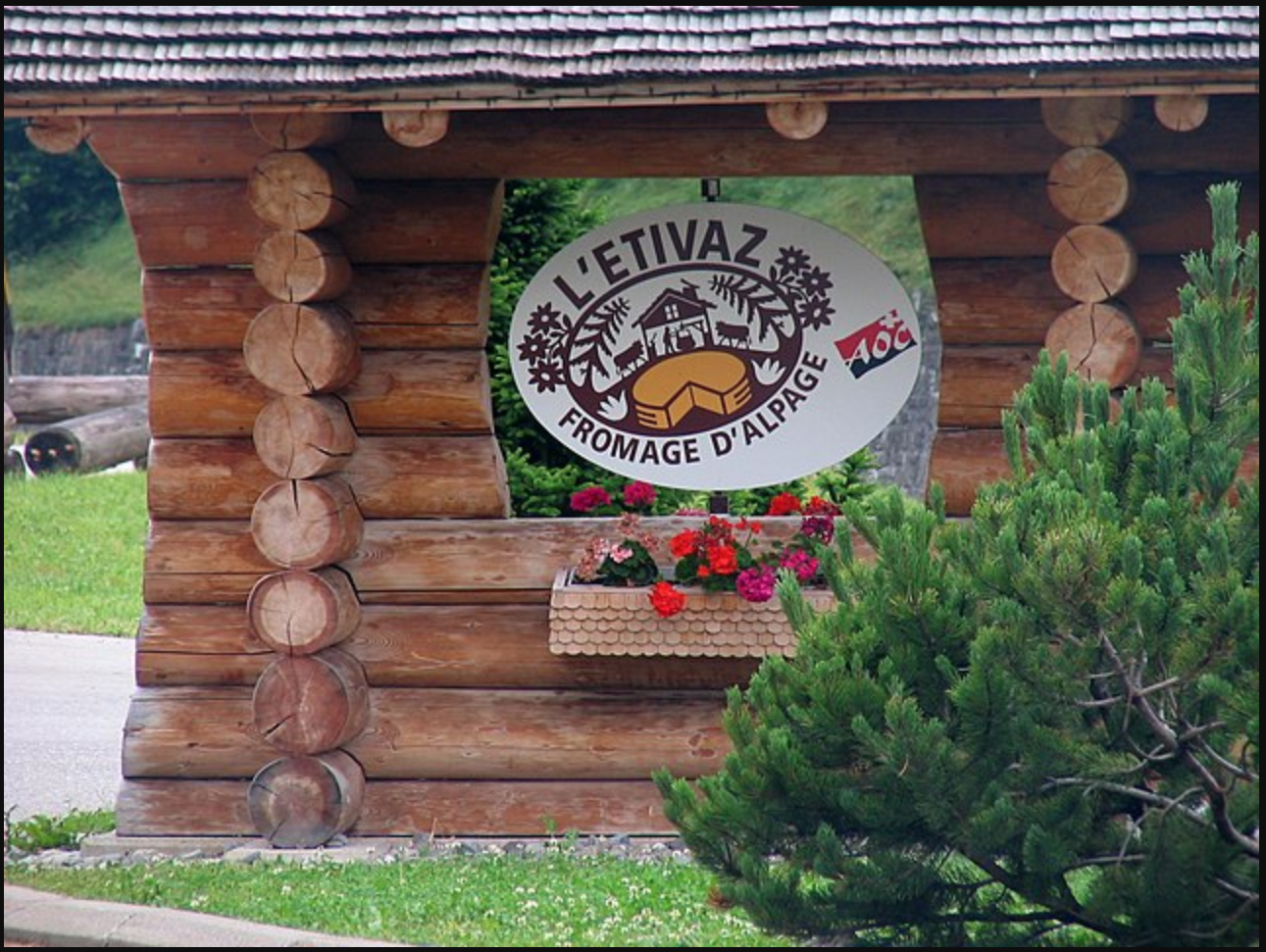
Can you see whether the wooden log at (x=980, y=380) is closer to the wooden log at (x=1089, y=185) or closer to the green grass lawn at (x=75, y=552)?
the wooden log at (x=1089, y=185)

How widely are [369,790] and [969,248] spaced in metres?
3.28

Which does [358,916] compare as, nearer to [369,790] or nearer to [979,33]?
[369,790]

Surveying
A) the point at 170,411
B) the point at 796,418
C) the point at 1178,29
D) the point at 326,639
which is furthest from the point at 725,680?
the point at 1178,29

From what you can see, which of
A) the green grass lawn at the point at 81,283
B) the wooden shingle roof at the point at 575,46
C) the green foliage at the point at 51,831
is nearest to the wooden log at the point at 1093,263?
the wooden shingle roof at the point at 575,46

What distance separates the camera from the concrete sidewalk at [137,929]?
595cm

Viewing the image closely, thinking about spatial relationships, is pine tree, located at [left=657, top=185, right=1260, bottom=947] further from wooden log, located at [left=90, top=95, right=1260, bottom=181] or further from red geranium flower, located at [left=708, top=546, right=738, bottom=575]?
wooden log, located at [left=90, top=95, right=1260, bottom=181]

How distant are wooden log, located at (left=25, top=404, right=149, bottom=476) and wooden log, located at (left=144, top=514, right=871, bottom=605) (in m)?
13.5

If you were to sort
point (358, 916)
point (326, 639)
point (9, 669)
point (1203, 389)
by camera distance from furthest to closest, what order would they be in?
1. point (9, 669)
2. point (326, 639)
3. point (358, 916)
4. point (1203, 389)

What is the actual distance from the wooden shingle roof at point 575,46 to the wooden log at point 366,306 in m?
1.03

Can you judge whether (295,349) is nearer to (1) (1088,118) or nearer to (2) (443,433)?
(2) (443,433)

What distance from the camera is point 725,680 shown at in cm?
774

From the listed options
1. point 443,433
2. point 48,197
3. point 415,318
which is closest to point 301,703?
point 443,433

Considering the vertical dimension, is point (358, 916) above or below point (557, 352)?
below

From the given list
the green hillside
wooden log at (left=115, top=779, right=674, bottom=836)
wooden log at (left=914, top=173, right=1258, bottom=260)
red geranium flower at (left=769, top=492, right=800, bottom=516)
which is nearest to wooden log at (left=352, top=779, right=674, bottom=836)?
wooden log at (left=115, top=779, right=674, bottom=836)
